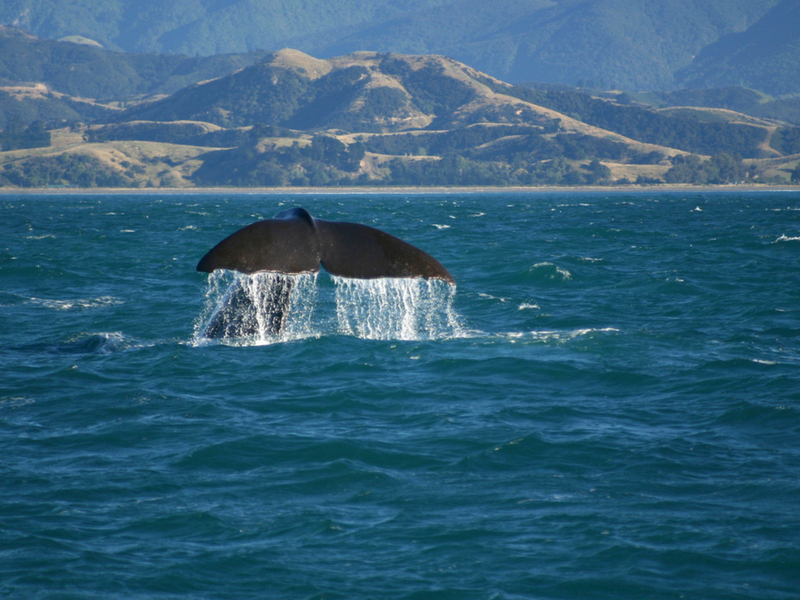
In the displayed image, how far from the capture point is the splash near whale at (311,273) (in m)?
8.44

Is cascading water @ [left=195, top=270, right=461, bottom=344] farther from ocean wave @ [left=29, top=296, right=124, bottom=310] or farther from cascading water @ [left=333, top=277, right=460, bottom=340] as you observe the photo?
ocean wave @ [left=29, top=296, right=124, bottom=310]

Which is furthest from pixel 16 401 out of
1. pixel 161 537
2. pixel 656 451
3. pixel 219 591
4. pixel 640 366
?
pixel 640 366

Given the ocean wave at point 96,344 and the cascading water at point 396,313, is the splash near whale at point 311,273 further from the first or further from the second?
the ocean wave at point 96,344

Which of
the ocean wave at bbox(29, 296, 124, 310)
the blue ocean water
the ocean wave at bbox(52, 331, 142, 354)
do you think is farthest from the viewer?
the ocean wave at bbox(29, 296, 124, 310)

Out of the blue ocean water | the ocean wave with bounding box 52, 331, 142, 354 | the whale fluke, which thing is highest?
the whale fluke

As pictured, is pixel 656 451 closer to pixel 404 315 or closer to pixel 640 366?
pixel 640 366

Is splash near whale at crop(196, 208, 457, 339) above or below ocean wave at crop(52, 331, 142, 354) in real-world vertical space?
Answer: above

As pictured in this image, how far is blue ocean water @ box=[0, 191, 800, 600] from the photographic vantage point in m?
6.72

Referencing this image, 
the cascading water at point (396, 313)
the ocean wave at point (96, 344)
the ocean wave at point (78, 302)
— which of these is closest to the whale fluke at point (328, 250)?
the cascading water at point (396, 313)

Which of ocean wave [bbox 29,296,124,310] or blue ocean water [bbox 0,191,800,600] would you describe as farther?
ocean wave [bbox 29,296,124,310]

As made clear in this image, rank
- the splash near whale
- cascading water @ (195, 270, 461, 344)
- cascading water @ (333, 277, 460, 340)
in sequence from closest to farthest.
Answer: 1. the splash near whale
2. cascading water @ (195, 270, 461, 344)
3. cascading water @ (333, 277, 460, 340)

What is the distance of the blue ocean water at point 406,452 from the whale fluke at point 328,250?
1.95 m

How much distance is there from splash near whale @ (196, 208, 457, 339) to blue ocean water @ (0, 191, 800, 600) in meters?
0.26

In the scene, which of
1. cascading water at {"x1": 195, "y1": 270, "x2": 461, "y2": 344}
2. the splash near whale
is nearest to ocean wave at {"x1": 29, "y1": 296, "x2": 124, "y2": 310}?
cascading water at {"x1": 195, "y1": 270, "x2": 461, "y2": 344}
